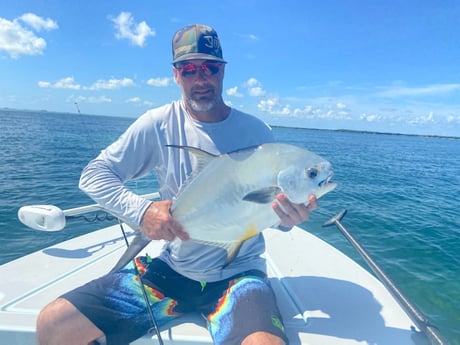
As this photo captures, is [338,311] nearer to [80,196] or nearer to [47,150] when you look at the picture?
[80,196]

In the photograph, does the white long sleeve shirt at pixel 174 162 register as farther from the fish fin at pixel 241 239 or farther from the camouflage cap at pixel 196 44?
the camouflage cap at pixel 196 44

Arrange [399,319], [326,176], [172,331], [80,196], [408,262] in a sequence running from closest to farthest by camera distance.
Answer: [326,176], [172,331], [399,319], [408,262], [80,196]

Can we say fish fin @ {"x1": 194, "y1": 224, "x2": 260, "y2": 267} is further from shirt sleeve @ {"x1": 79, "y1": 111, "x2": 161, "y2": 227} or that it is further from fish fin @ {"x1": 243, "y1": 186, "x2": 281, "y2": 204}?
shirt sleeve @ {"x1": 79, "y1": 111, "x2": 161, "y2": 227}

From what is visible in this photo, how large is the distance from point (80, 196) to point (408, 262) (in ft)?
33.1

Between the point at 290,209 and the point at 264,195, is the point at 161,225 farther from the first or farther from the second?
the point at 290,209

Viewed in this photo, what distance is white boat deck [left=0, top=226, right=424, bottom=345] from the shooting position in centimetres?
207

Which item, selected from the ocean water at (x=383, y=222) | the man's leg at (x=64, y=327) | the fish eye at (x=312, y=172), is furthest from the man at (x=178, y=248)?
the ocean water at (x=383, y=222)

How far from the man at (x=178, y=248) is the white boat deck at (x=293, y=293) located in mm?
227

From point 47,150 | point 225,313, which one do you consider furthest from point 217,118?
point 47,150

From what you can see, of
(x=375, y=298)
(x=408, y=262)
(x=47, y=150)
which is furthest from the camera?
(x=47, y=150)

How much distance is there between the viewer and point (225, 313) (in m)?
1.94

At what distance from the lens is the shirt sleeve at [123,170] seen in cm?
209

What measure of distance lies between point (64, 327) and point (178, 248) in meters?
0.83

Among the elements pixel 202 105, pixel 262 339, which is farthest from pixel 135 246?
pixel 202 105
